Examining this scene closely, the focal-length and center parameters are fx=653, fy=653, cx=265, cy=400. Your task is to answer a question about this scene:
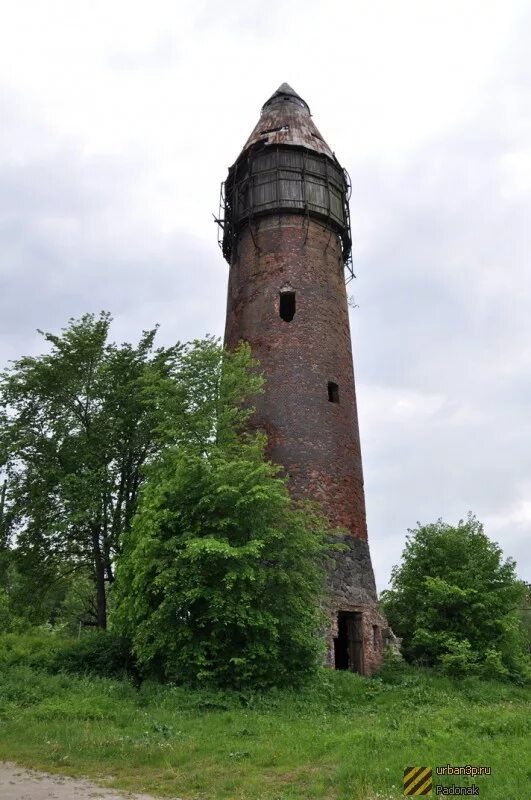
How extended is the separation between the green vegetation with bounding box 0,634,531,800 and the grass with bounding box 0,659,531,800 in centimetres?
2

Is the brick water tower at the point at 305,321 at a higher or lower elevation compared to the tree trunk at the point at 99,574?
higher

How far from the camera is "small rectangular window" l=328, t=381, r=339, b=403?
63.8 ft

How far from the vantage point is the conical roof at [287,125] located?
74.5ft

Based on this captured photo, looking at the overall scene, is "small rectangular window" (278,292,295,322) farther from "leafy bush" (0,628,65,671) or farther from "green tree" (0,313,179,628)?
"leafy bush" (0,628,65,671)

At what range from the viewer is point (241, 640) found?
12711 mm

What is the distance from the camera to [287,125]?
23.4m

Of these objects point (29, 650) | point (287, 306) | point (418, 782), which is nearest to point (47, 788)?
point (418, 782)

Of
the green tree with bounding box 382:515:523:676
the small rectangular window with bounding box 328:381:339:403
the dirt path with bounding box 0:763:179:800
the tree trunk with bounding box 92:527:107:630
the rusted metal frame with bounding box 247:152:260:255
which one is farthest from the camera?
the rusted metal frame with bounding box 247:152:260:255

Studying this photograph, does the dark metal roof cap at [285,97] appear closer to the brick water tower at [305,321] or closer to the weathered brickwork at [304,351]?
the brick water tower at [305,321]

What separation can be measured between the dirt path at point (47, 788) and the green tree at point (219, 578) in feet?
15.2

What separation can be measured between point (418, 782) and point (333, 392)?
45.1 ft

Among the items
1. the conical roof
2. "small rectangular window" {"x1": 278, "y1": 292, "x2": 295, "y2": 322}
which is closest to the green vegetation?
"small rectangular window" {"x1": 278, "y1": 292, "x2": 295, "y2": 322}

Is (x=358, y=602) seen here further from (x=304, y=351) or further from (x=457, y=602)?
(x=304, y=351)

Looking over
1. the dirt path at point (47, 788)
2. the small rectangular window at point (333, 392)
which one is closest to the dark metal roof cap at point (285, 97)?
the small rectangular window at point (333, 392)
